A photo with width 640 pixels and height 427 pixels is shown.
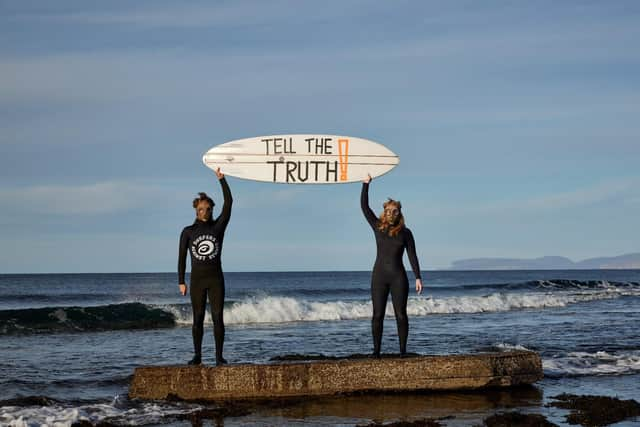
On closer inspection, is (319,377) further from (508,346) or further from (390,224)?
(508,346)

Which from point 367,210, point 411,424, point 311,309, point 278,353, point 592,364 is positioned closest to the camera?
point 411,424

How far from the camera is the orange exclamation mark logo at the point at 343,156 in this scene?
441 inches

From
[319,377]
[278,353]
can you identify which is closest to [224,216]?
[319,377]

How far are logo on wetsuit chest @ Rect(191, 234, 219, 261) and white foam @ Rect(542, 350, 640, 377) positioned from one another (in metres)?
5.52

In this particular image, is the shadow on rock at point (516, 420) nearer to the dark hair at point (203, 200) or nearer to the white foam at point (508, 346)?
the dark hair at point (203, 200)

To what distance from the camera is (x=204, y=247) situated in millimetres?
9930

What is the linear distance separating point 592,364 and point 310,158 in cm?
586

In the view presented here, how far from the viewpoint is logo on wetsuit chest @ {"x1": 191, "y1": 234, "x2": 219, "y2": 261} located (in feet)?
32.6

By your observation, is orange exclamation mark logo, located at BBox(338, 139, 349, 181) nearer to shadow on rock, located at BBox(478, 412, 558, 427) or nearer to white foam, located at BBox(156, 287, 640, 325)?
shadow on rock, located at BBox(478, 412, 558, 427)

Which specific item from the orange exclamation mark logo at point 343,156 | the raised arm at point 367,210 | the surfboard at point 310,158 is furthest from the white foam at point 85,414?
the orange exclamation mark logo at point 343,156

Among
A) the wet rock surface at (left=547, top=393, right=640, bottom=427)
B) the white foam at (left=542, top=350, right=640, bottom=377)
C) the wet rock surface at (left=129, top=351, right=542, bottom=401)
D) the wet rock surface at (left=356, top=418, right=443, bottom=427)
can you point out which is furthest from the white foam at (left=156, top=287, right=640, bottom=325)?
the wet rock surface at (left=356, top=418, right=443, bottom=427)

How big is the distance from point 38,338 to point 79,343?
7.72ft

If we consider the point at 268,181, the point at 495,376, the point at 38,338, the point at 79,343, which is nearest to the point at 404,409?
the point at 495,376

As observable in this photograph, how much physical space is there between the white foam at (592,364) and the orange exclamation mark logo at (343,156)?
14.1 feet
